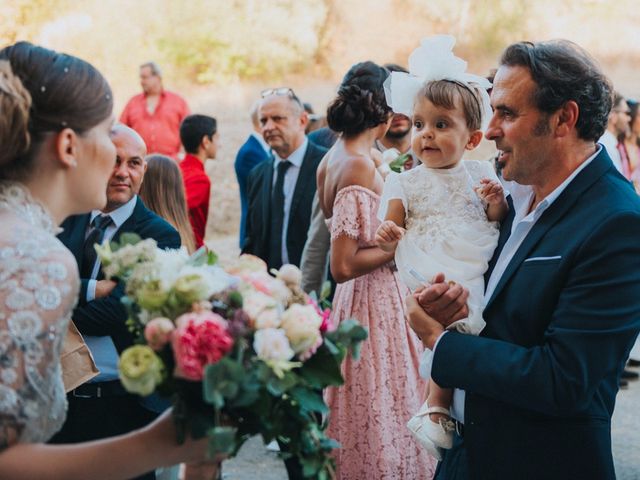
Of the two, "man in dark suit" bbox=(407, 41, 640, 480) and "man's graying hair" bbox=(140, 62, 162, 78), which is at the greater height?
"man's graying hair" bbox=(140, 62, 162, 78)

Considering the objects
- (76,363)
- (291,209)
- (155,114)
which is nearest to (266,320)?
(76,363)

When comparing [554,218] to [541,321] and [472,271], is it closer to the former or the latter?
[541,321]

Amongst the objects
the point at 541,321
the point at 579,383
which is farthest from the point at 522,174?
the point at 579,383

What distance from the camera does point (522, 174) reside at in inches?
110

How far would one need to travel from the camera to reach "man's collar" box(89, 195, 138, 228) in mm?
3990

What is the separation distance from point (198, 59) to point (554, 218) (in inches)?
598

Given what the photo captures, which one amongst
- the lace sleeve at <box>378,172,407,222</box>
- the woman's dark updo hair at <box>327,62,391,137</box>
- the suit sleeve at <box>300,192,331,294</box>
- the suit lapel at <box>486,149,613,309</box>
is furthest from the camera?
the suit sleeve at <box>300,192,331,294</box>

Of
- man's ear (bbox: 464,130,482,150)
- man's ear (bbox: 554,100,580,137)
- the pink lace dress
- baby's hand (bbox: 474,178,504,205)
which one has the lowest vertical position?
the pink lace dress

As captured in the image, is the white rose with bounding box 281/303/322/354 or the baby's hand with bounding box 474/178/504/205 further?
the baby's hand with bounding box 474/178/504/205

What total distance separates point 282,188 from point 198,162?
48.3 inches

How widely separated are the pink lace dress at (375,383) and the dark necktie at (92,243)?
124 centimetres

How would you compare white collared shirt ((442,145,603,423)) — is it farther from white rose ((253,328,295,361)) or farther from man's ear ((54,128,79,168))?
man's ear ((54,128,79,168))

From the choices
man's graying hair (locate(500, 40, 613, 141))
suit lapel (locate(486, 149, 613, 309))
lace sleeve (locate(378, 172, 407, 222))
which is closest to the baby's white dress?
lace sleeve (locate(378, 172, 407, 222))

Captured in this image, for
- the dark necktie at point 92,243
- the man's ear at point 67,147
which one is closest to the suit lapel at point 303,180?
the dark necktie at point 92,243
